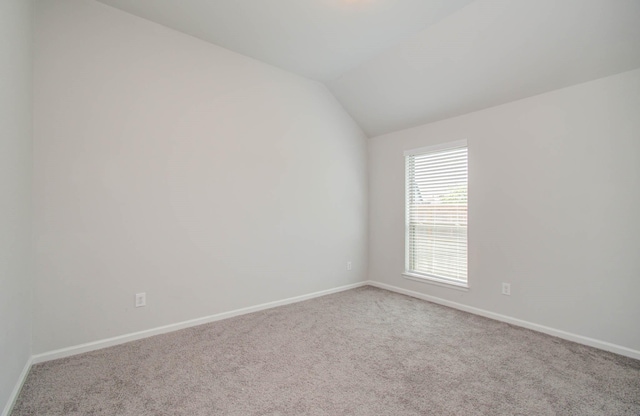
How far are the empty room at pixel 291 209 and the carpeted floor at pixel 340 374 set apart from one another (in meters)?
0.02

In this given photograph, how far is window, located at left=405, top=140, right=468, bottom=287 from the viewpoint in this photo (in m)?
3.42

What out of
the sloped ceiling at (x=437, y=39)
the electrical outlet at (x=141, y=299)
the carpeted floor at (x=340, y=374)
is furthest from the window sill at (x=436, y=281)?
the electrical outlet at (x=141, y=299)

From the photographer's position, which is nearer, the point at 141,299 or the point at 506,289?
the point at 141,299

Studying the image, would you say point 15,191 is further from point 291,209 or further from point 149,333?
point 291,209

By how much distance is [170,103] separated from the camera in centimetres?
273

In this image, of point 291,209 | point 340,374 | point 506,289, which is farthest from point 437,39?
point 340,374

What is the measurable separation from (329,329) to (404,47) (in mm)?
2911

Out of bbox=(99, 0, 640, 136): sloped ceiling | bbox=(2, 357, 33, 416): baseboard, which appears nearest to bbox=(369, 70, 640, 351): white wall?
bbox=(99, 0, 640, 136): sloped ceiling

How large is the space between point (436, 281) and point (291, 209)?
6.60 feet

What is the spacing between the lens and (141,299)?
257 cm

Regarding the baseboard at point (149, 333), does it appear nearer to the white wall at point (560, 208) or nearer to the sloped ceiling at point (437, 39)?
the white wall at point (560, 208)

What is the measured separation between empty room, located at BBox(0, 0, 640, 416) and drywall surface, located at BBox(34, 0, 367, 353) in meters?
0.02

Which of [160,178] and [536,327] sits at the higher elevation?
[160,178]

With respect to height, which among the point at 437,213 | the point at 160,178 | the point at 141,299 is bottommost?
the point at 141,299
